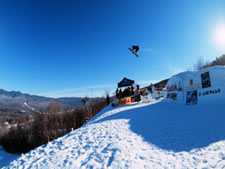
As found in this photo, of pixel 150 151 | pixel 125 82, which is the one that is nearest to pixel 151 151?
pixel 150 151

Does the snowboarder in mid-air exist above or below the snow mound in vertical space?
above

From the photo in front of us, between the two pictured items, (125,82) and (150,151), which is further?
(125,82)

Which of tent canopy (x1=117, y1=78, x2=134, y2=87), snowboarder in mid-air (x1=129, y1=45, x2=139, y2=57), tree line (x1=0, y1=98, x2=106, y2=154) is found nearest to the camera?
snowboarder in mid-air (x1=129, y1=45, x2=139, y2=57)

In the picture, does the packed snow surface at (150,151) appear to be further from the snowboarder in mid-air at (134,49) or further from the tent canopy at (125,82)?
the tent canopy at (125,82)

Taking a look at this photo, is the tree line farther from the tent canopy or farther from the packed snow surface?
the packed snow surface

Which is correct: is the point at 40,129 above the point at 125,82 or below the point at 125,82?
below

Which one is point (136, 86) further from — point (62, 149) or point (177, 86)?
point (62, 149)

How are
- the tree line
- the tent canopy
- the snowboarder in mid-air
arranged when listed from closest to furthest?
1. the snowboarder in mid-air
2. the tent canopy
3. the tree line

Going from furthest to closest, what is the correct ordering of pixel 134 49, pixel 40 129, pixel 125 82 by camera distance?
1. pixel 40 129
2. pixel 125 82
3. pixel 134 49

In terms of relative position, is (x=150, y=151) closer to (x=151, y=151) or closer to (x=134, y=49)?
(x=151, y=151)

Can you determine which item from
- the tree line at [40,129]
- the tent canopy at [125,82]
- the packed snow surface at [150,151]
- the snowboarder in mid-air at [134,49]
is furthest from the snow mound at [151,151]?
the tree line at [40,129]

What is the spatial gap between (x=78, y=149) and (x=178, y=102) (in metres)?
10.2

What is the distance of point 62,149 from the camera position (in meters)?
5.10

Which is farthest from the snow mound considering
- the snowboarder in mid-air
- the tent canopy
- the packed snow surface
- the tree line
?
the tree line
